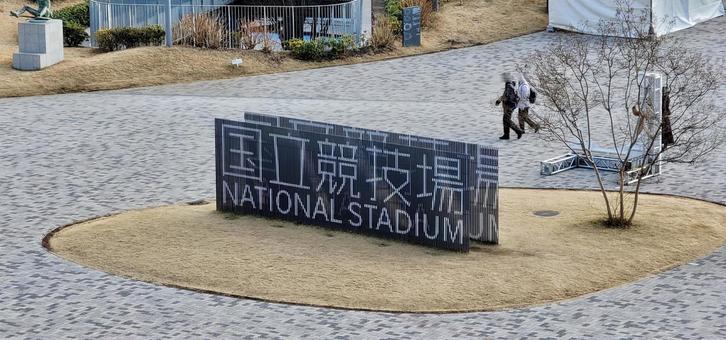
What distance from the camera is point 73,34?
37.7 m

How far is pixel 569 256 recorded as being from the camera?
18109 millimetres

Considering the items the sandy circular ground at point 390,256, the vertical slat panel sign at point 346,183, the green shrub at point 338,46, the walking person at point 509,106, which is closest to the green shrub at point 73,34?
the green shrub at point 338,46

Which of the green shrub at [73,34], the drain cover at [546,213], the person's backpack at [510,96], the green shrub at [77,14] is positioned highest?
the green shrub at [77,14]

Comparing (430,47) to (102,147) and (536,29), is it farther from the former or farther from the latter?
(102,147)

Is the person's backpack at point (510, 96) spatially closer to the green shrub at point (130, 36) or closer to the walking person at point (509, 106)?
the walking person at point (509, 106)

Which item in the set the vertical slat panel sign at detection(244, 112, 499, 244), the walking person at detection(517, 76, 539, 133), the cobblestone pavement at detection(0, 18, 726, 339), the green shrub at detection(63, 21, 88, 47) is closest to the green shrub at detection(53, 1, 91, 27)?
the green shrub at detection(63, 21, 88, 47)

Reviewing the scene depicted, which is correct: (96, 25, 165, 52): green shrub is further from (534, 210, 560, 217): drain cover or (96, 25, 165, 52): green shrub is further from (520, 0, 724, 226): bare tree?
(534, 210, 560, 217): drain cover

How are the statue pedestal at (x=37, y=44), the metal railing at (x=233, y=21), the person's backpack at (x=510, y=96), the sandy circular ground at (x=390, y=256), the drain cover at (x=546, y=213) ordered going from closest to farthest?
the sandy circular ground at (x=390, y=256), the drain cover at (x=546, y=213), the person's backpack at (x=510, y=96), the statue pedestal at (x=37, y=44), the metal railing at (x=233, y=21)

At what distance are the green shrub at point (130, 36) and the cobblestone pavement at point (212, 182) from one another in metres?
3.08

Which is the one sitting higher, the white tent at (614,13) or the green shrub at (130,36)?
the white tent at (614,13)

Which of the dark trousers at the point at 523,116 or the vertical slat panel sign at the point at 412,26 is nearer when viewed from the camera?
the dark trousers at the point at 523,116

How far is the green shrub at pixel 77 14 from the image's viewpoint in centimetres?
4028

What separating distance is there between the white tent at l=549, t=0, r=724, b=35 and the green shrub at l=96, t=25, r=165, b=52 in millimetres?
10490

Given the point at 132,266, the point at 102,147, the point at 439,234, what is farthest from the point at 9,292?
the point at 102,147
